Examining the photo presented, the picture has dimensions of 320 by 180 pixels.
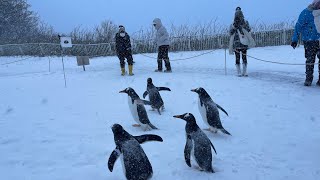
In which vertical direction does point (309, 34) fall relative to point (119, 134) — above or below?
above

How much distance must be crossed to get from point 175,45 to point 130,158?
17278 millimetres

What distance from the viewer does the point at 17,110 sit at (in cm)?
745

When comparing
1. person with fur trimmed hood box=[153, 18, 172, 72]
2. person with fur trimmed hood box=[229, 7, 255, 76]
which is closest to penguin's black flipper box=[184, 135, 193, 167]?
person with fur trimmed hood box=[229, 7, 255, 76]

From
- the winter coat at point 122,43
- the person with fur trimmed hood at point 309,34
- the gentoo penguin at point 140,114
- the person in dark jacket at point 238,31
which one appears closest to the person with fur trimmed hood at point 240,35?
the person in dark jacket at point 238,31

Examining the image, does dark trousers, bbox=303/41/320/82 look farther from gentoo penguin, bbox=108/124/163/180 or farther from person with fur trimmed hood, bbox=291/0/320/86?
gentoo penguin, bbox=108/124/163/180

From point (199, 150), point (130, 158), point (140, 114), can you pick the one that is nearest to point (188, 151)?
point (199, 150)

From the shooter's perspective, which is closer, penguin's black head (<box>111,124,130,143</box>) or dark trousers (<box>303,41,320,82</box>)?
penguin's black head (<box>111,124,130,143</box>)

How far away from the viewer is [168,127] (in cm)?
601

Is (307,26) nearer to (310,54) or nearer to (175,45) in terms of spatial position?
(310,54)

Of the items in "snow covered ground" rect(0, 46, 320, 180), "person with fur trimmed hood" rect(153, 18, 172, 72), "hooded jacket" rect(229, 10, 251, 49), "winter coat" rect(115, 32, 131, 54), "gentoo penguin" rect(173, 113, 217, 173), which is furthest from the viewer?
"person with fur trimmed hood" rect(153, 18, 172, 72)

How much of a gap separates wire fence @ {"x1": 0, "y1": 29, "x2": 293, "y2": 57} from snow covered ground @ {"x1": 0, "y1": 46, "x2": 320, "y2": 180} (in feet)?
28.3

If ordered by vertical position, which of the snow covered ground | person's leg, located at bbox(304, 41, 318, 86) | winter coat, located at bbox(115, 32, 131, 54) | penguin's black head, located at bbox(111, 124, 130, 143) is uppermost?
winter coat, located at bbox(115, 32, 131, 54)

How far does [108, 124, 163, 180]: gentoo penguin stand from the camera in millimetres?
3684

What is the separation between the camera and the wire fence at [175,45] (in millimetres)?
19891
